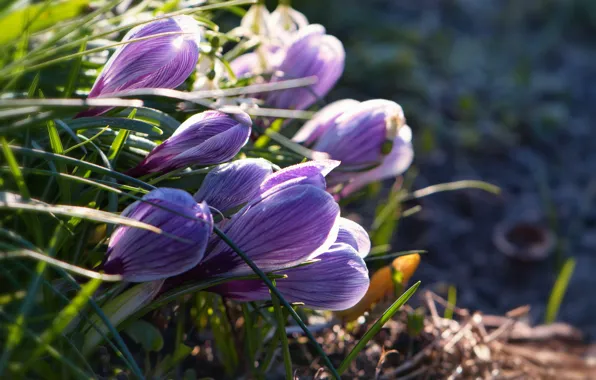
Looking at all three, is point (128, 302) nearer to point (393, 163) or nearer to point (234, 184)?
point (234, 184)

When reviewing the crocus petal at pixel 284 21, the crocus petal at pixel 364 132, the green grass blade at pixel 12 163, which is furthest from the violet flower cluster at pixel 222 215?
the crocus petal at pixel 284 21

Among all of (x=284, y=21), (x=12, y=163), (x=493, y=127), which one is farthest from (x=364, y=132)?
(x=493, y=127)

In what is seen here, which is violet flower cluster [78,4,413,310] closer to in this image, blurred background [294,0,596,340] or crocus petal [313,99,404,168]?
crocus petal [313,99,404,168]

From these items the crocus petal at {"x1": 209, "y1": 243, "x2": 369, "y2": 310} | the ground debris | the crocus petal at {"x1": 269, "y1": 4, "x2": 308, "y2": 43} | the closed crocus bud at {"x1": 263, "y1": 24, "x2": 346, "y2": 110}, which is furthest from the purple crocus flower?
the crocus petal at {"x1": 269, "y1": 4, "x2": 308, "y2": 43}

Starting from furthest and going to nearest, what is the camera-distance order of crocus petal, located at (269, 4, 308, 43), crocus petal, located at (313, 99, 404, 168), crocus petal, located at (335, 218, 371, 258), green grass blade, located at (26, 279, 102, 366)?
1. crocus petal, located at (269, 4, 308, 43)
2. crocus petal, located at (313, 99, 404, 168)
3. crocus petal, located at (335, 218, 371, 258)
4. green grass blade, located at (26, 279, 102, 366)

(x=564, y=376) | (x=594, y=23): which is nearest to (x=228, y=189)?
(x=564, y=376)

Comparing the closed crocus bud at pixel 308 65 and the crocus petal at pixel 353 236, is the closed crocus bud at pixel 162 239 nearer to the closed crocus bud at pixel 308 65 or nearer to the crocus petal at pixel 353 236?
the crocus petal at pixel 353 236
